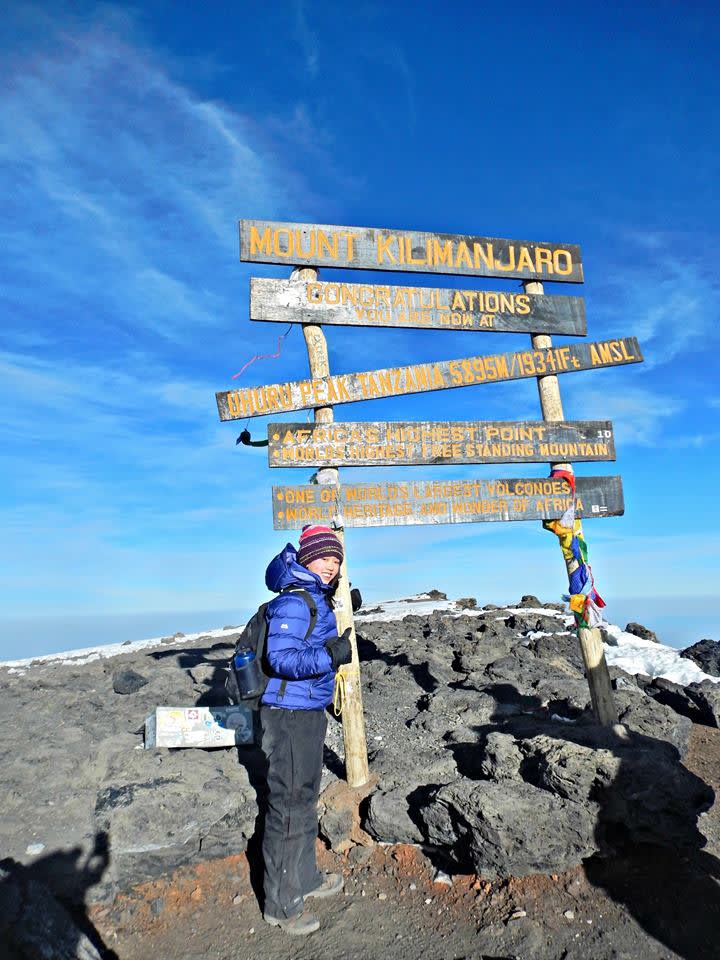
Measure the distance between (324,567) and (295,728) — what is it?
4.18ft

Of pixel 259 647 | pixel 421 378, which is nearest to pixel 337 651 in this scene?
pixel 259 647

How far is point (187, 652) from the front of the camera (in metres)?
12.4

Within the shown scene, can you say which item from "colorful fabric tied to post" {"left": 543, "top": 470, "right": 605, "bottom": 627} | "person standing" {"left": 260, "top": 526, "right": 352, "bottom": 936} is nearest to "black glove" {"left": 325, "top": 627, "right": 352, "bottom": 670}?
"person standing" {"left": 260, "top": 526, "right": 352, "bottom": 936}

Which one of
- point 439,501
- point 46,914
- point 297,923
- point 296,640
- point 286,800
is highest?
point 439,501

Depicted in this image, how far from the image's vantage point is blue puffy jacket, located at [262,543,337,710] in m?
4.89

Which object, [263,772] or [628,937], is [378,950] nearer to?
[628,937]

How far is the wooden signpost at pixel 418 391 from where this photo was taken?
7.09 m

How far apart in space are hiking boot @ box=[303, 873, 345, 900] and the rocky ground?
143mm

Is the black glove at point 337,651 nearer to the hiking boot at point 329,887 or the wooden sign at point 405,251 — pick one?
the hiking boot at point 329,887

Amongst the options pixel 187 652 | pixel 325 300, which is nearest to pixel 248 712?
pixel 325 300

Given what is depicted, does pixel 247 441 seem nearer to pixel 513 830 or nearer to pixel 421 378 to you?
pixel 421 378

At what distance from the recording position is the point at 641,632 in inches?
544

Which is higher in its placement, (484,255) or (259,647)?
(484,255)

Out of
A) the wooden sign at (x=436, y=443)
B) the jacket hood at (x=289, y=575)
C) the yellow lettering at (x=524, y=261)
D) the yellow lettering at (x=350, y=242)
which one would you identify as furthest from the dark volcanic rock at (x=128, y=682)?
the yellow lettering at (x=524, y=261)
